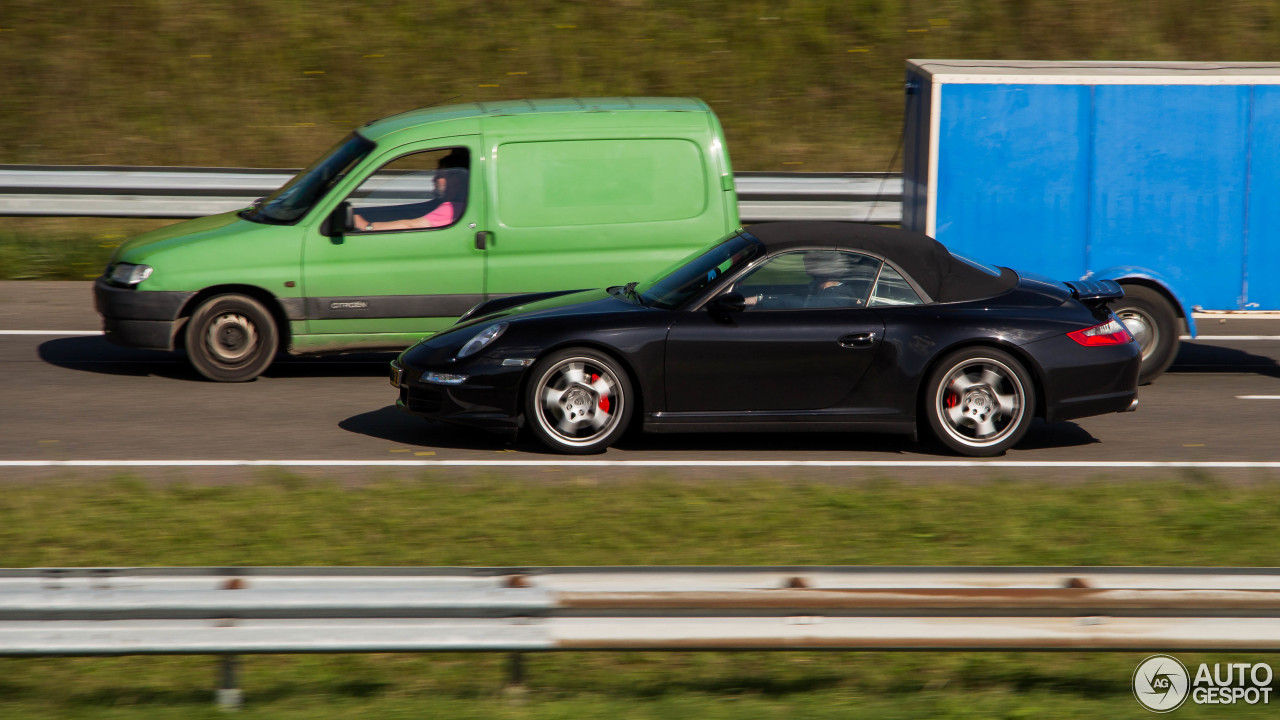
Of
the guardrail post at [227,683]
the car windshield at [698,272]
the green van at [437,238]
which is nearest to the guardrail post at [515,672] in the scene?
the guardrail post at [227,683]

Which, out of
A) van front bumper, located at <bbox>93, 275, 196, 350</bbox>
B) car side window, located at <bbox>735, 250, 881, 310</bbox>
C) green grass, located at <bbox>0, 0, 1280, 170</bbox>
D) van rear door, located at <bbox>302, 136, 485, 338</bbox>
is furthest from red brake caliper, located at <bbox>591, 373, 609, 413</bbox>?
green grass, located at <bbox>0, 0, 1280, 170</bbox>

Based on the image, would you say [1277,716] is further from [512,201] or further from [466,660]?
[512,201]

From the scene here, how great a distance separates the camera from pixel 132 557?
5676mm

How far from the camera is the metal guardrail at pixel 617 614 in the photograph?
13.0 feet

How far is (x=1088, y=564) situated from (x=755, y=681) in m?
1.93

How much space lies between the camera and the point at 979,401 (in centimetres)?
785

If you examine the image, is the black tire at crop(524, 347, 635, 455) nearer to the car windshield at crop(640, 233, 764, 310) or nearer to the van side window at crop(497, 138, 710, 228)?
the car windshield at crop(640, 233, 764, 310)

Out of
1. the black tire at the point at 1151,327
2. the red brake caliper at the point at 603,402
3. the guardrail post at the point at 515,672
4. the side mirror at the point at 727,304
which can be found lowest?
the guardrail post at the point at 515,672

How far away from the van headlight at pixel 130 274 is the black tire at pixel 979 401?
18.5ft

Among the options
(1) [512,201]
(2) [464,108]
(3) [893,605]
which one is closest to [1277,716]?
(3) [893,605]

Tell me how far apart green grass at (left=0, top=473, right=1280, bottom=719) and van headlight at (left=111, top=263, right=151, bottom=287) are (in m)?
2.90

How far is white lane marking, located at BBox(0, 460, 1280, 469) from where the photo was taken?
7.55 m

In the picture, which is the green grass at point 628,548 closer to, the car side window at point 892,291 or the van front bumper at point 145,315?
the car side window at point 892,291

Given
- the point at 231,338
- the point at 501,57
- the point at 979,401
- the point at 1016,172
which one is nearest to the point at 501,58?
the point at 501,57
